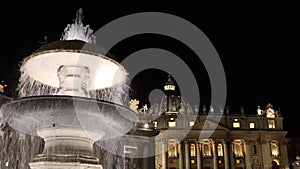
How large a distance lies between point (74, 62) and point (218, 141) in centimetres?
5901

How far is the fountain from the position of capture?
388 inches

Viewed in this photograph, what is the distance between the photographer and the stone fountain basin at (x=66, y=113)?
977 cm

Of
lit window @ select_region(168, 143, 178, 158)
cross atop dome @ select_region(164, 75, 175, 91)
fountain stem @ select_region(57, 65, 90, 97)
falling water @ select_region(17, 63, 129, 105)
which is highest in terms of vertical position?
cross atop dome @ select_region(164, 75, 175, 91)

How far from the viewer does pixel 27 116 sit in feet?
34.3

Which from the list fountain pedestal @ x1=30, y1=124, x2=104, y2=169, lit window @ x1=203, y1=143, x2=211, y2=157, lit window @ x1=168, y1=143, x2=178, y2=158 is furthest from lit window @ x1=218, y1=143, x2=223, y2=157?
fountain pedestal @ x1=30, y1=124, x2=104, y2=169

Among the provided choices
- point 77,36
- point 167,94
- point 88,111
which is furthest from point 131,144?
point 167,94

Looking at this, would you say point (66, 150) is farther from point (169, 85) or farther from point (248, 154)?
point (169, 85)

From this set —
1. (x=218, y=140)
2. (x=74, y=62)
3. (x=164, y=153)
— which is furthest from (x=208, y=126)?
(x=74, y=62)

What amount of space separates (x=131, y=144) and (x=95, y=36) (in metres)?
29.2

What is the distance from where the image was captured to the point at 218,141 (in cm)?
6756

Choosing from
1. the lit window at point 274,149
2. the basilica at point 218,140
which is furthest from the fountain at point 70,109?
the lit window at point 274,149

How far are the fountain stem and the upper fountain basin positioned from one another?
0.16 metres

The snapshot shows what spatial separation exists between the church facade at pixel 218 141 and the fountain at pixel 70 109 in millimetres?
53293

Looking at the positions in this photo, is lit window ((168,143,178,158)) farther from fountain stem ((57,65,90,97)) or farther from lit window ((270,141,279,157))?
fountain stem ((57,65,90,97))
